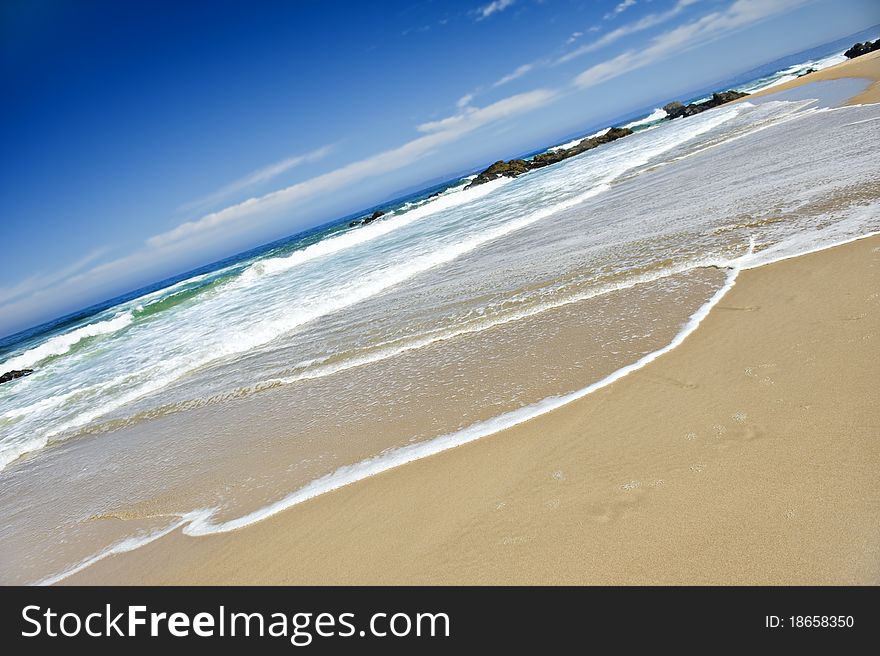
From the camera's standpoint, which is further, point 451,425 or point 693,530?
point 451,425

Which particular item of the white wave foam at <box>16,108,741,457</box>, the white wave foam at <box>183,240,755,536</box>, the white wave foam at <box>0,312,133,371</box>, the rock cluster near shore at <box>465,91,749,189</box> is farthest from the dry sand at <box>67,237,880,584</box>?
the rock cluster near shore at <box>465,91,749,189</box>

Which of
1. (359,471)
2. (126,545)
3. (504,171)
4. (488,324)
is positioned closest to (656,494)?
(359,471)

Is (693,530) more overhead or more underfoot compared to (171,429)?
more underfoot

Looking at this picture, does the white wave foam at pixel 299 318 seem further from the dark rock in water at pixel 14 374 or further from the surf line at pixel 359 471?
the dark rock in water at pixel 14 374

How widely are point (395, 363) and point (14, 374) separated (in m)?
21.3

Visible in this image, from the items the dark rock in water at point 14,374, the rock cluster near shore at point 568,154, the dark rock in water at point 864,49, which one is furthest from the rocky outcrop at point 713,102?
the dark rock in water at point 14,374

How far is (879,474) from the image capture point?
8.41ft

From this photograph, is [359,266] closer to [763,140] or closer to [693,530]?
[763,140]

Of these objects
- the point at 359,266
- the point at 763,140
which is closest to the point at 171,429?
the point at 359,266

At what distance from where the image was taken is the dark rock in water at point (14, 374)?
61.6 feet

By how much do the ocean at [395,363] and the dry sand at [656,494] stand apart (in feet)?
1.31

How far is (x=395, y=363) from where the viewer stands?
631cm

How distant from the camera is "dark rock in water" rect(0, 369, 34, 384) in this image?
18.8m

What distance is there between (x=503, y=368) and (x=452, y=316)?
2400 mm
